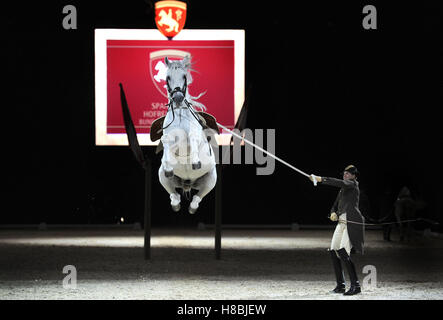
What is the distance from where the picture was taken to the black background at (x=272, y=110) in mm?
24969

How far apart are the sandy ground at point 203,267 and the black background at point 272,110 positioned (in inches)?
130

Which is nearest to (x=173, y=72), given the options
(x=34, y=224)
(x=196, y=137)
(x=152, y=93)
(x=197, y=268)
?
(x=196, y=137)

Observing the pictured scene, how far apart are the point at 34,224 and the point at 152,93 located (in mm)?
13291

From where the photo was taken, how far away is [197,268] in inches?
606

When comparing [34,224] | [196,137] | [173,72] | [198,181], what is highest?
[173,72]

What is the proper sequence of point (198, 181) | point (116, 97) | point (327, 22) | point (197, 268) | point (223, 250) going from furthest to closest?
point (327, 22) < point (223, 250) < point (116, 97) < point (197, 268) < point (198, 181)

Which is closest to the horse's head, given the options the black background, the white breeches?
the white breeches

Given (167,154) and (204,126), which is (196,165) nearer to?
(167,154)

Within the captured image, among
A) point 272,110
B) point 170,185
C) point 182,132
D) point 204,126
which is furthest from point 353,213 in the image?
point 272,110

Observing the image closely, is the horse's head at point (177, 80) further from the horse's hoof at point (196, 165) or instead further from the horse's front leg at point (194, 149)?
the horse's hoof at point (196, 165)

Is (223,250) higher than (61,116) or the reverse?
the reverse

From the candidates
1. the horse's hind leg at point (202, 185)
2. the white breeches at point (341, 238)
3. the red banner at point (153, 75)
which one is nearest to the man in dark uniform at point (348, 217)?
the white breeches at point (341, 238)

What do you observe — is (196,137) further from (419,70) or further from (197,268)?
(419,70)

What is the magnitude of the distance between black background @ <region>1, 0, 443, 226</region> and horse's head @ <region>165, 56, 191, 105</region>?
17567mm
